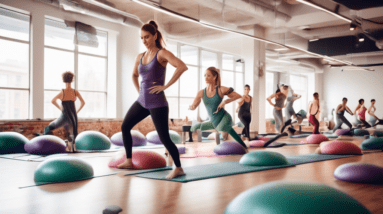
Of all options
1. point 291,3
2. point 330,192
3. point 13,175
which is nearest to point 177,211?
point 330,192

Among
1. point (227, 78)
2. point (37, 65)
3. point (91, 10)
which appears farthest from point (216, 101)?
point (227, 78)

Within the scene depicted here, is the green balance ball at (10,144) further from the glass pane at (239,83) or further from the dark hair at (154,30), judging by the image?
the glass pane at (239,83)

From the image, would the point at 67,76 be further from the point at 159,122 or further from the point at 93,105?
the point at 93,105

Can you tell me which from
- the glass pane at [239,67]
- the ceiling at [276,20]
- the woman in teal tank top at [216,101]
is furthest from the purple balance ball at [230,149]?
the glass pane at [239,67]

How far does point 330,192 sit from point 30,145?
5.22 m

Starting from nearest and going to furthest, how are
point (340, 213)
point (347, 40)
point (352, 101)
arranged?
point (340, 213)
point (347, 40)
point (352, 101)

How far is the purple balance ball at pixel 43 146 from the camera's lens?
5.80 metres

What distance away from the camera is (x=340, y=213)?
1735 mm

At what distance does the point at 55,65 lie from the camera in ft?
31.7

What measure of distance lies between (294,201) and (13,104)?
8.31 m

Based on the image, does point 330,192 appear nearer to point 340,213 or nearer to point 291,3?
point 340,213

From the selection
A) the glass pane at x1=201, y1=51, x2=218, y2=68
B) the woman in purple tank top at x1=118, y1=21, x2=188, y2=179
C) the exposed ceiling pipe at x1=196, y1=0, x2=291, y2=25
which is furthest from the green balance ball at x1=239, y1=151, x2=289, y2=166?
the glass pane at x1=201, y1=51, x2=218, y2=68

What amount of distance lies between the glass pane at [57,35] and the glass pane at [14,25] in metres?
0.70

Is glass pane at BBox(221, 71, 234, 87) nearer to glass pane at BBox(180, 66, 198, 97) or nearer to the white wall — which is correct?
glass pane at BBox(180, 66, 198, 97)
